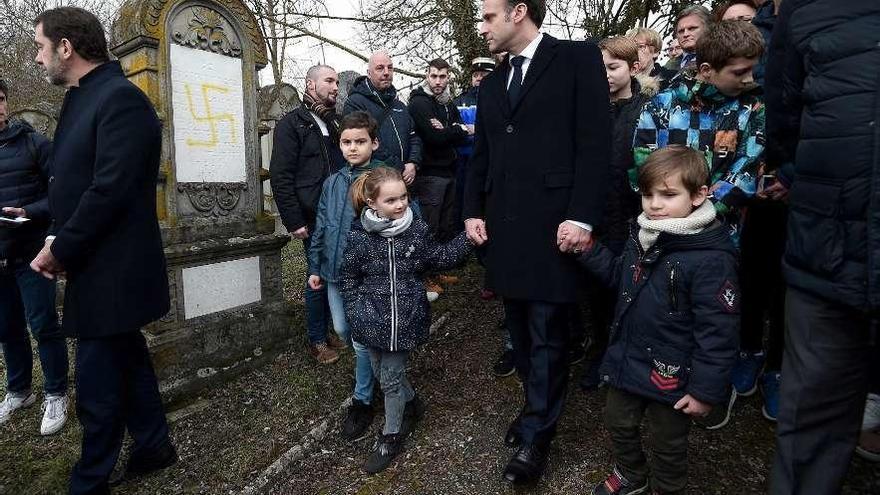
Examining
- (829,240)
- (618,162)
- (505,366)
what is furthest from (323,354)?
(829,240)

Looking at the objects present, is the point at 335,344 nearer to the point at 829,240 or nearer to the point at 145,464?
the point at 145,464

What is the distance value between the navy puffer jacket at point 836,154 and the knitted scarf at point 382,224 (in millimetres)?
1583

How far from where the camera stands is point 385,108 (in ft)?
14.2

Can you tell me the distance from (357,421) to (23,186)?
2.56m

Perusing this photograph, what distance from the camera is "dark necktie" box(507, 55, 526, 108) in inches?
92.7

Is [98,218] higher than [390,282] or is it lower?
higher

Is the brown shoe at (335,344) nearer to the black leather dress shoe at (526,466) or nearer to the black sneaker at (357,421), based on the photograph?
the black sneaker at (357,421)

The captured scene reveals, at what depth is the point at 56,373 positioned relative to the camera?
325cm

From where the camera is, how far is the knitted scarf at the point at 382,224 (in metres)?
A: 2.52

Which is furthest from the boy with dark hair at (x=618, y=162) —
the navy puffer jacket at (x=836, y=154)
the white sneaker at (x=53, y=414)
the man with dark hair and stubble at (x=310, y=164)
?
the white sneaker at (x=53, y=414)

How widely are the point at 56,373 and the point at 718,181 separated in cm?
392

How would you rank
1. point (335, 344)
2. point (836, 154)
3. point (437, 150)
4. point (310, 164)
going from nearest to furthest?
point (836, 154) < point (310, 164) < point (335, 344) < point (437, 150)

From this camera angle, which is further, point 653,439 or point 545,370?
point 545,370

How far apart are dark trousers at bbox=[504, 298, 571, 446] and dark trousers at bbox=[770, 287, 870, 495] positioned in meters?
0.87
